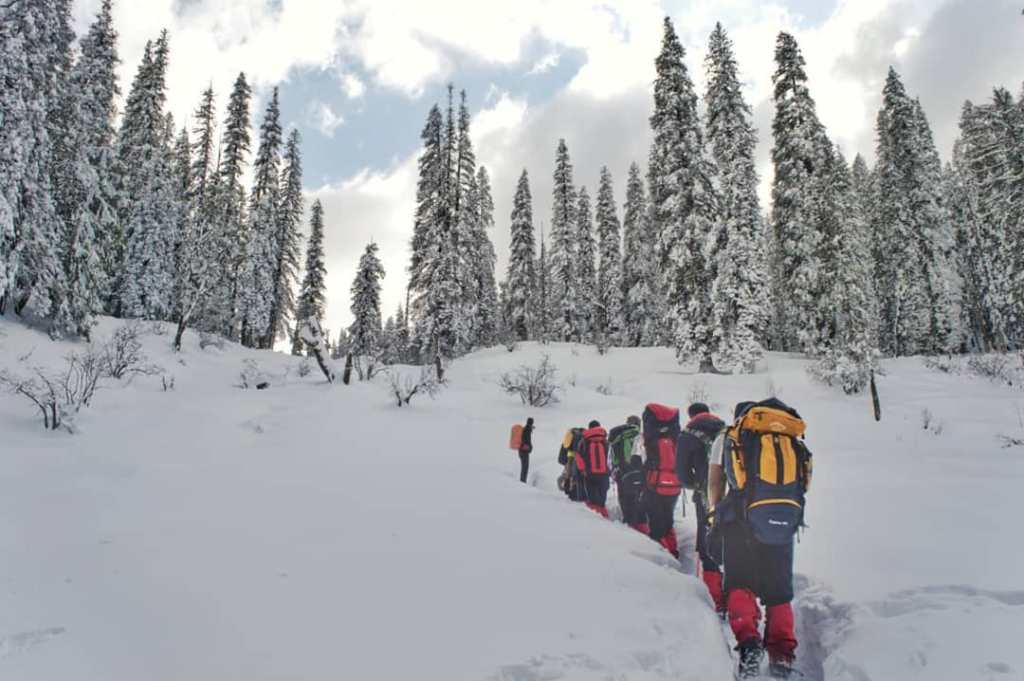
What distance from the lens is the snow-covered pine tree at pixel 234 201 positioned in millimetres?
34375

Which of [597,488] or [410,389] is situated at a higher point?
[410,389]

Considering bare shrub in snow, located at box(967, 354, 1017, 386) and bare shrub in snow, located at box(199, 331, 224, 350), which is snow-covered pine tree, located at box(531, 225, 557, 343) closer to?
bare shrub in snow, located at box(199, 331, 224, 350)

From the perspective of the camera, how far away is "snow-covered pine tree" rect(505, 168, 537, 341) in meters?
42.1

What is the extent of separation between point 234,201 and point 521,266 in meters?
20.6

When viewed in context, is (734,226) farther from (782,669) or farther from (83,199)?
(83,199)

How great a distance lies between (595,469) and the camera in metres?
9.34

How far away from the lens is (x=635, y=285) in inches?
1714

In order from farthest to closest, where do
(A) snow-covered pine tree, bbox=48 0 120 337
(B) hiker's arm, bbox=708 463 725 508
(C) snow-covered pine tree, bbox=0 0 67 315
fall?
(A) snow-covered pine tree, bbox=48 0 120 337
(C) snow-covered pine tree, bbox=0 0 67 315
(B) hiker's arm, bbox=708 463 725 508

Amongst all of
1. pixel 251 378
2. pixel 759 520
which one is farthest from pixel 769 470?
pixel 251 378

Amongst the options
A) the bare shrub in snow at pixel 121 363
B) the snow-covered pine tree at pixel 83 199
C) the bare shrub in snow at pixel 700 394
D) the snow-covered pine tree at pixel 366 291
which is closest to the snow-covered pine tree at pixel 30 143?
the snow-covered pine tree at pixel 83 199

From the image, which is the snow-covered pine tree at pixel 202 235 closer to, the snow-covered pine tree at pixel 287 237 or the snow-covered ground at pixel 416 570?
the snow-covered pine tree at pixel 287 237

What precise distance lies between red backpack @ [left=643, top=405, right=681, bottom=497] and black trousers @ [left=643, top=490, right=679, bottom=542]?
0.09 m

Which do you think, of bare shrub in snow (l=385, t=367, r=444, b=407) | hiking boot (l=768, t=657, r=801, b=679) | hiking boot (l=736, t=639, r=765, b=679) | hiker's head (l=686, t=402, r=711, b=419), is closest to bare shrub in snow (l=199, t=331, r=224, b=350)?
bare shrub in snow (l=385, t=367, r=444, b=407)

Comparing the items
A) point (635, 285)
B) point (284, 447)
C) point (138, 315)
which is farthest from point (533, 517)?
point (635, 285)
